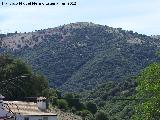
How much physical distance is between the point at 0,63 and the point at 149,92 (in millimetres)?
52816

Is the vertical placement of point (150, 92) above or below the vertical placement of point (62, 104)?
above

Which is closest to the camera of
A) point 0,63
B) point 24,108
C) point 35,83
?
point 24,108

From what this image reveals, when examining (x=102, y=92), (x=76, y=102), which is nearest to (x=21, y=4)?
(x=76, y=102)

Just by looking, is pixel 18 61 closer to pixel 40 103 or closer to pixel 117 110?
pixel 40 103

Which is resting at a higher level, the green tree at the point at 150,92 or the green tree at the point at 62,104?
the green tree at the point at 150,92

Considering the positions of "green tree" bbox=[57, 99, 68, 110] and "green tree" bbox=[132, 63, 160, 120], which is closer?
"green tree" bbox=[132, 63, 160, 120]

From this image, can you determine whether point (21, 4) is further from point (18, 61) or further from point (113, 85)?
point (113, 85)

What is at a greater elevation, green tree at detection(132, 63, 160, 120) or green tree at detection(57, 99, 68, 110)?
green tree at detection(132, 63, 160, 120)

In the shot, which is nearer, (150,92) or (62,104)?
(150,92)

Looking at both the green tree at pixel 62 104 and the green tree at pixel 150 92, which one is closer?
the green tree at pixel 150 92

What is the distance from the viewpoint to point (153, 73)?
171 ft

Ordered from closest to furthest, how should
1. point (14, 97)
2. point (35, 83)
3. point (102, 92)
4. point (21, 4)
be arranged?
point (21, 4), point (14, 97), point (35, 83), point (102, 92)

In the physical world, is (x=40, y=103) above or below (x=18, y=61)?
below

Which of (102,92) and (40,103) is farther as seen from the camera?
(102,92)
